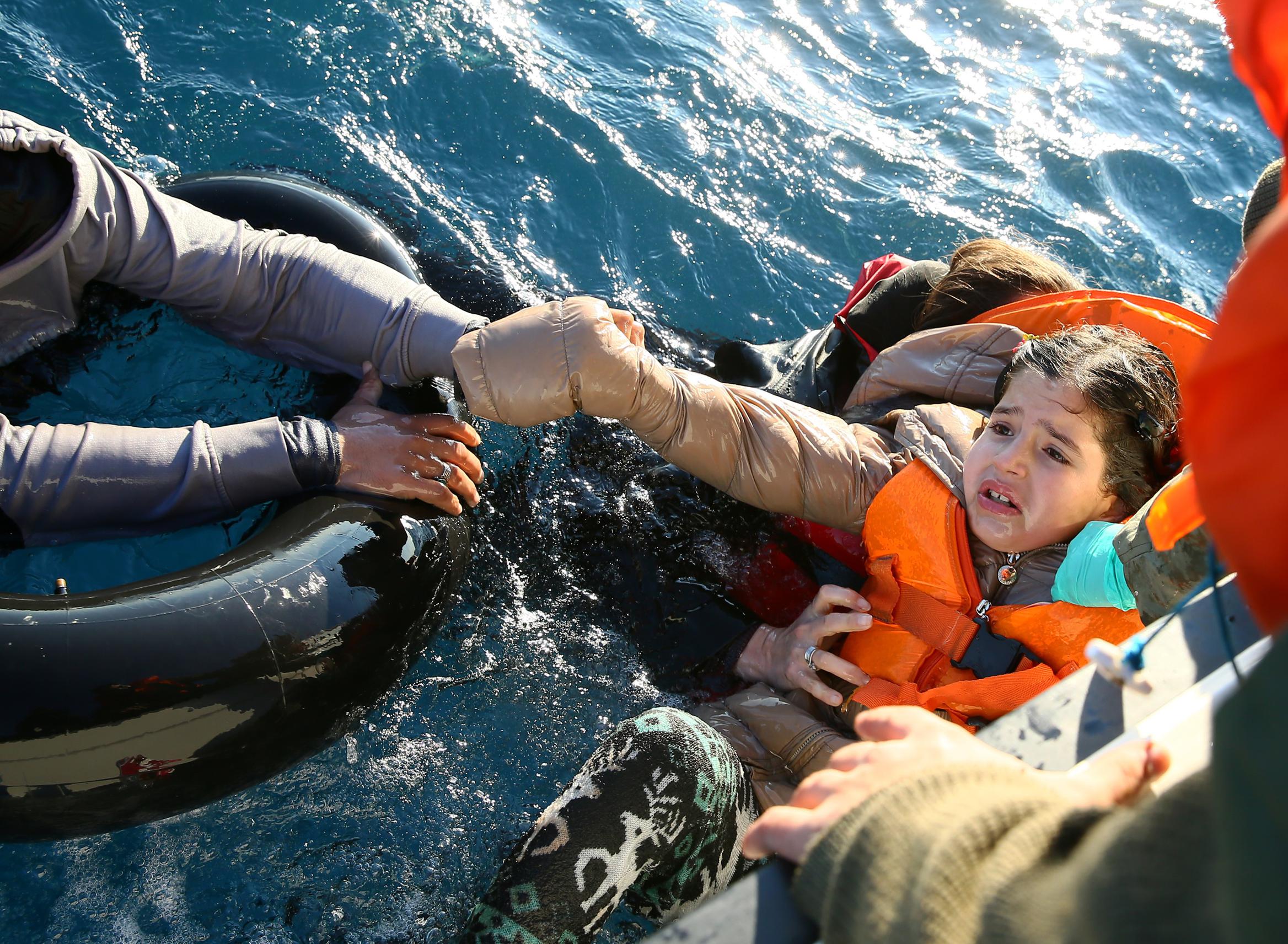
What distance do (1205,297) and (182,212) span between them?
5.29 m

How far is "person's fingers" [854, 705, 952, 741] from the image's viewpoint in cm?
129

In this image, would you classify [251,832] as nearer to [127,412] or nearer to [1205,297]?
[127,412]

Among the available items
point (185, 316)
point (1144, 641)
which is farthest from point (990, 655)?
point (185, 316)

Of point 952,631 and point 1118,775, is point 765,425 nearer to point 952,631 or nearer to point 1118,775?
point 952,631

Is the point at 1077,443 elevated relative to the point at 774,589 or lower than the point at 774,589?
elevated

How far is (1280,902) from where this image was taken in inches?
25.8

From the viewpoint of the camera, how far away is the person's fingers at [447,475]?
2598 mm

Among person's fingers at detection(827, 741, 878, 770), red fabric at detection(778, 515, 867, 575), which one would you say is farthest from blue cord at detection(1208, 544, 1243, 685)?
red fabric at detection(778, 515, 867, 575)

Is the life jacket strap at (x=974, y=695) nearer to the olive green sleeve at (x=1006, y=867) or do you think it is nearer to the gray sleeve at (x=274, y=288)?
the olive green sleeve at (x=1006, y=867)

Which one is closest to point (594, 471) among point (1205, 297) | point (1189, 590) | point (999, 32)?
point (1189, 590)

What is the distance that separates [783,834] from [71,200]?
248 centimetres

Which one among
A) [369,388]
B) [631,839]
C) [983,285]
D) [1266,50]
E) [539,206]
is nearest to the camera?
[1266,50]

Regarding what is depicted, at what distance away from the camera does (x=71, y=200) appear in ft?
8.29

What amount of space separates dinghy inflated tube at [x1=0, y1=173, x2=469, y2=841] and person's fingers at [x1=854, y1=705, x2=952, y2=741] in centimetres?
141
